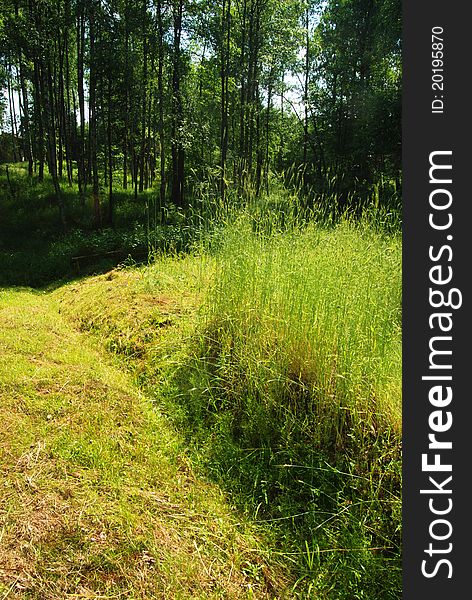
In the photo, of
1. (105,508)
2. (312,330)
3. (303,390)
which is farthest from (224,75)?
(105,508)

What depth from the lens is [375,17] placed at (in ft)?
52.6

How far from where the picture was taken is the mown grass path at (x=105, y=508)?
1761 millimetres

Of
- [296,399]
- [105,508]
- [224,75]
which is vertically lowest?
[105,508]

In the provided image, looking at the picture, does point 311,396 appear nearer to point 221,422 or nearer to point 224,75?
point 221,422

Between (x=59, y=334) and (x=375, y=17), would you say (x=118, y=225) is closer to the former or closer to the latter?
(x=59, y=334)

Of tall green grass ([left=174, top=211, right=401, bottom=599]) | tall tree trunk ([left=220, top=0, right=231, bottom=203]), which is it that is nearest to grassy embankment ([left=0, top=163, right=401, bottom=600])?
tall green grass ([left=174, top=211, right=401, bottom=599])

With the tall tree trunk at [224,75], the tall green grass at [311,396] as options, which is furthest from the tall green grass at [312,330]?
the tall tree trunk at [224,75]

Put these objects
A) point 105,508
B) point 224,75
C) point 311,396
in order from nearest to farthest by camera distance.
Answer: point 105,508 → point 311,396 → point 224,75

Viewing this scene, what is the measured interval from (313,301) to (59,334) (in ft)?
9.99

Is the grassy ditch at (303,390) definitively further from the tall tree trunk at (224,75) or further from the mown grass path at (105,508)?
the tall tree trunk at (224,75)

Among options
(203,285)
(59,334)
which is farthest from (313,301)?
(59,334)

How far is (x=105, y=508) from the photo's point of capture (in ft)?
6.91

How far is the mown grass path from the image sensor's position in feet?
5.78

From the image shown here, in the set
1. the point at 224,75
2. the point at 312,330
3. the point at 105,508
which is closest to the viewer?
the point at 105,508
